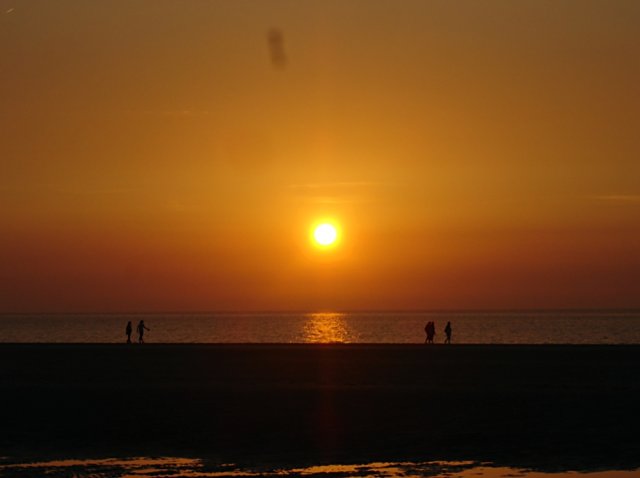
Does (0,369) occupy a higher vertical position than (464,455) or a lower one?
higher

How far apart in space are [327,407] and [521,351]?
28303 millimetres

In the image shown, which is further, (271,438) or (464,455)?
(271,438)

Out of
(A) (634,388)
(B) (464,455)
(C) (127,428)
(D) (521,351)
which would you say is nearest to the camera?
(B) (464,455)

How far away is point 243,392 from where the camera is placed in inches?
1262

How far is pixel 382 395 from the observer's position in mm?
31203

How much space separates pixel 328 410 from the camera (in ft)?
90.6

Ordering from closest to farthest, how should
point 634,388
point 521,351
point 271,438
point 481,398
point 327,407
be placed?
point 271,438
point 327,407
point 481,398
point 634,388
point 521,351

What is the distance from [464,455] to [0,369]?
2674 cm

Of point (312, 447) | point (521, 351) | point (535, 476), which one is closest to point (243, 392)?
point (312, 447)

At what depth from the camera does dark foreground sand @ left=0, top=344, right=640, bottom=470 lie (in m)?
21.8

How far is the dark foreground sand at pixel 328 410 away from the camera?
858 inches

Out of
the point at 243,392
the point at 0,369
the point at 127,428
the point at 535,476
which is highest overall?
the point at 0,369

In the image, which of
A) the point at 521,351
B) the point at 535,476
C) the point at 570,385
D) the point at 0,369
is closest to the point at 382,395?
the point at 570,385

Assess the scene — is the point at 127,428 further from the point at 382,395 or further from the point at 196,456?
the point at 382,395
